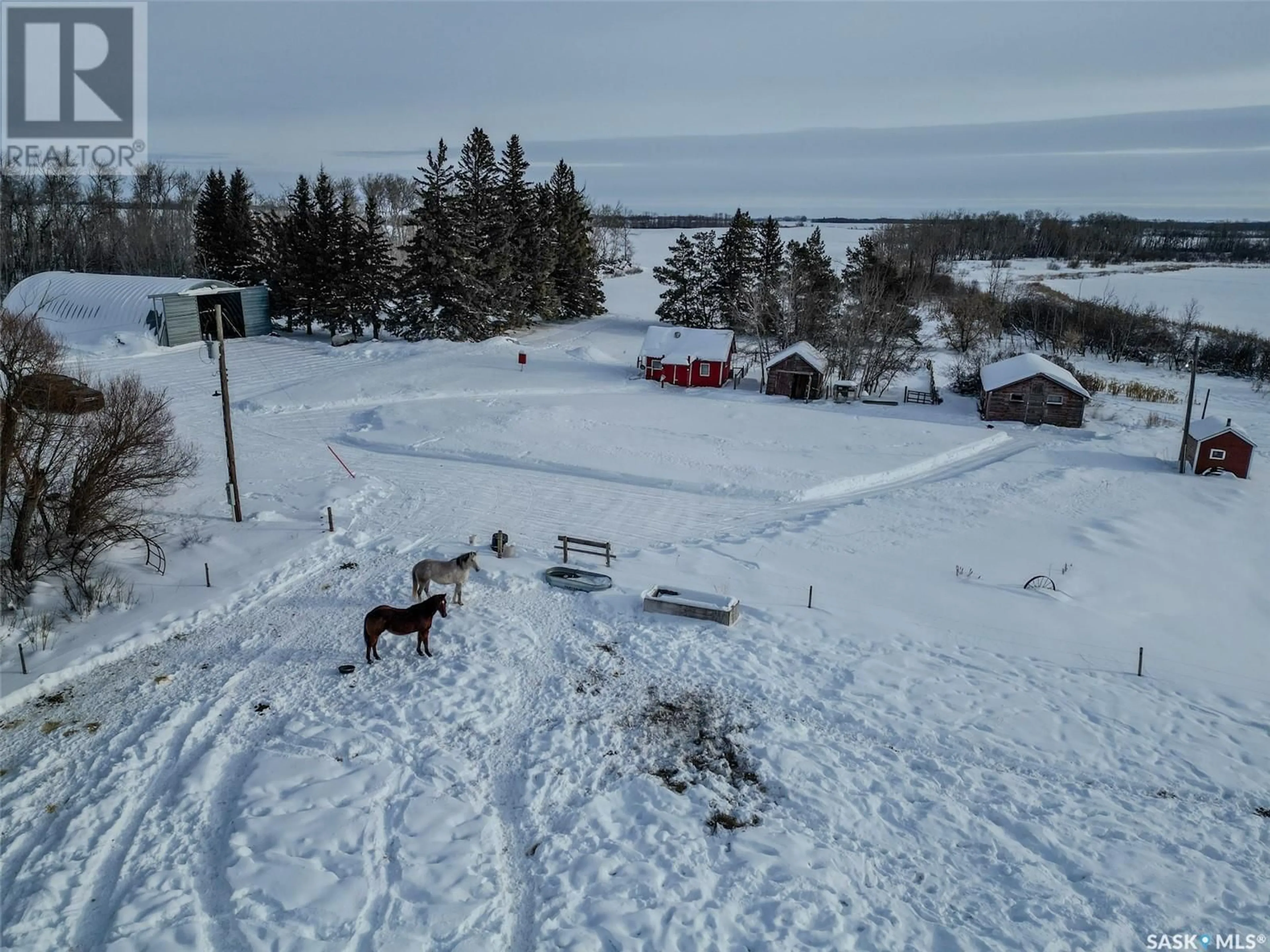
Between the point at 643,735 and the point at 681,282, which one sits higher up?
the point at 681,282

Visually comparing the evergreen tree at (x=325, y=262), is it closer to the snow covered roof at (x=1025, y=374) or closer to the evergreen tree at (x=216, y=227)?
the evergreen tree at (x=216, y=227)

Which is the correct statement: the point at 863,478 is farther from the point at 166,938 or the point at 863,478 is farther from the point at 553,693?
the point at 166,938

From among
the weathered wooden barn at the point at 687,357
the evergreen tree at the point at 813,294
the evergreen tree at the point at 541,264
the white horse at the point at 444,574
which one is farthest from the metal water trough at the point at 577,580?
the evergreen tree at the point at 541,264

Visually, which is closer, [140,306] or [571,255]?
[140,306]

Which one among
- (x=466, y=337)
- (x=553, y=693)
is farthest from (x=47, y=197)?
(x=553, y=693)

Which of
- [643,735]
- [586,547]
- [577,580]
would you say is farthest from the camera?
[586,547]

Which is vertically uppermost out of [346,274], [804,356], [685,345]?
[346,274]

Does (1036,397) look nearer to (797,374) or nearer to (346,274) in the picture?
(797,374)

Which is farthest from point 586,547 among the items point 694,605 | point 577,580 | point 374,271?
point 374,271
